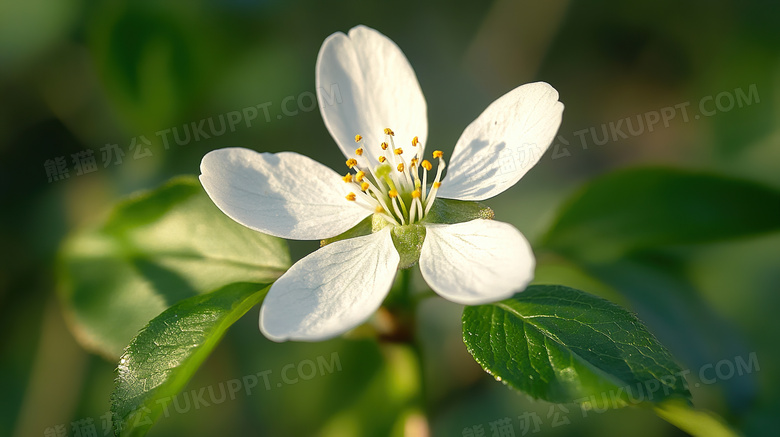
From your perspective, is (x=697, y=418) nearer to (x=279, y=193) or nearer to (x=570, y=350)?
(x=570, y=350)

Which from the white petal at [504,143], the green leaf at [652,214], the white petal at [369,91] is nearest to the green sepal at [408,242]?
the white petal at [504,143]

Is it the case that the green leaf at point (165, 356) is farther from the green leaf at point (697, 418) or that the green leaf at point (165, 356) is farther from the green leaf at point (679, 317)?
the green leaf at point (679, 317)

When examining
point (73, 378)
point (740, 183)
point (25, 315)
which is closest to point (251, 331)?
point (73, 378)

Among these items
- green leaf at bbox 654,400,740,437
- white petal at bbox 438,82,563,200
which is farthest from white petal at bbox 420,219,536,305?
green leaf at bbox 654,400,740,437

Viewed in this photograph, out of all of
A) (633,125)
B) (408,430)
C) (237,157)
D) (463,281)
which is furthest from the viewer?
(633,125)

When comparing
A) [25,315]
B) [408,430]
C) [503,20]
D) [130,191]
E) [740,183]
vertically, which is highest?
[503,20]

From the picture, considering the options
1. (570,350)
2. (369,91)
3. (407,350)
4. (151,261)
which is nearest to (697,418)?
(570,350)

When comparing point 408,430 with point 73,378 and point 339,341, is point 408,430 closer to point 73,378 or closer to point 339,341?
point 339,341

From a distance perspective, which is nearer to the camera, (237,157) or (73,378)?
(237,157)
